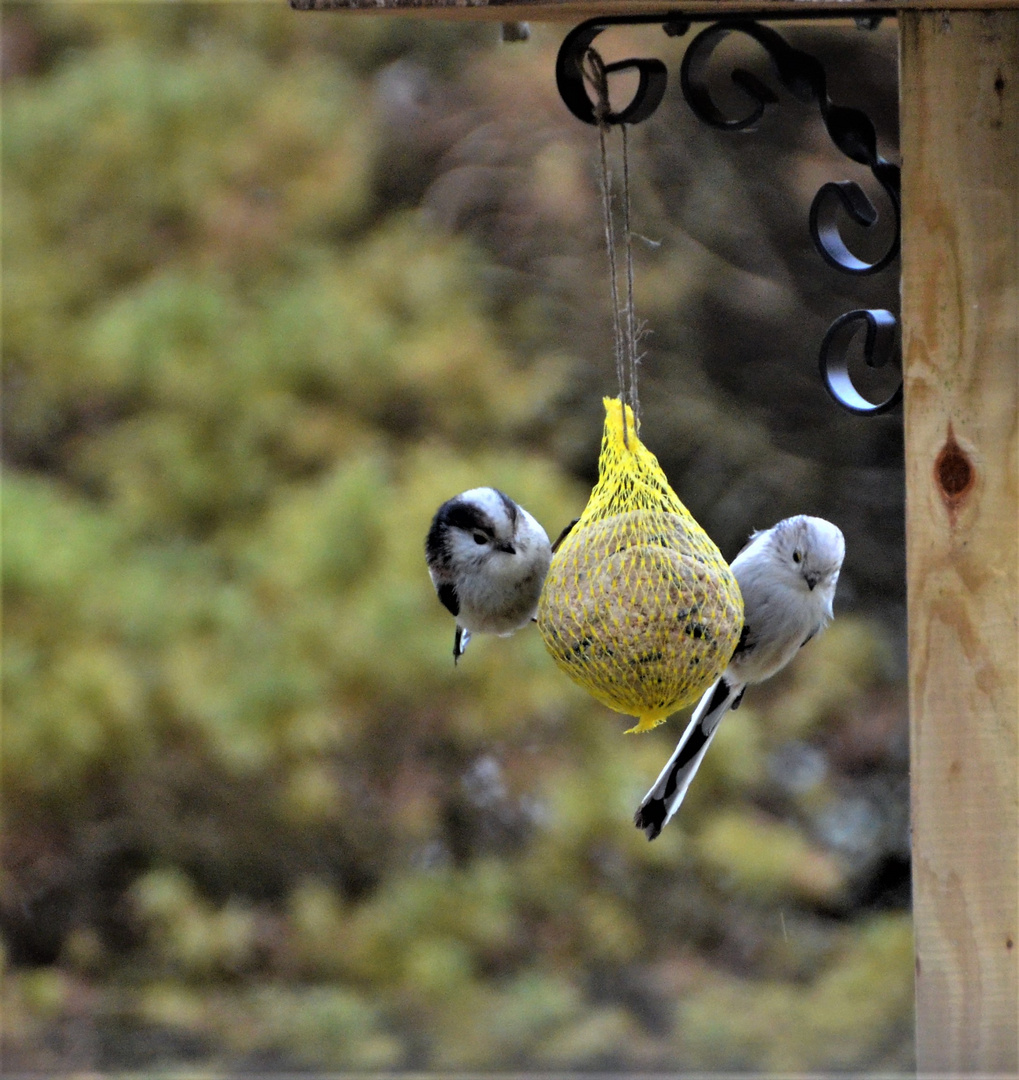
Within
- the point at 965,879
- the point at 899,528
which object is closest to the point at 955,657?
the point at 965,879

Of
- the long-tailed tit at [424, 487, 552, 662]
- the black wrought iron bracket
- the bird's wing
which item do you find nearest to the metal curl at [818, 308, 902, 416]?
the black wrought iron bracket

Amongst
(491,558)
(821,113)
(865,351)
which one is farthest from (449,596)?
(821,113)

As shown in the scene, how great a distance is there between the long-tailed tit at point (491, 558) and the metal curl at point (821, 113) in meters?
0.56

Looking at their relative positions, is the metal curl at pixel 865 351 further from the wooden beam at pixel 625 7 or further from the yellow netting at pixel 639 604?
the wooden beam at pixel 625 7

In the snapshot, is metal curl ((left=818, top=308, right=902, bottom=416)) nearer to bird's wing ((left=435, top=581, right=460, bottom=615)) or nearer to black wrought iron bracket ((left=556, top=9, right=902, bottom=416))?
black wrought iron bracket ((left=556, top=9, right=902, bottom=416))

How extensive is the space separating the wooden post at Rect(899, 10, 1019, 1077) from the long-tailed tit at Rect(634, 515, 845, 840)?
242mm

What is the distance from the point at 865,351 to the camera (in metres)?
1.74

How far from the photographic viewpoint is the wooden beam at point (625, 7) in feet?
5.20

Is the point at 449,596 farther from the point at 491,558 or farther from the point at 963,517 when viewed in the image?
the point at 963,517

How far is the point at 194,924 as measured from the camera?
182 inches

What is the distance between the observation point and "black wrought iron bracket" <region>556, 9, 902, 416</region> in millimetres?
1740

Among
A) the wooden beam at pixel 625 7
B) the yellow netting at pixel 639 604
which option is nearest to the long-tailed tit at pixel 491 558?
the yellow netting at pixel 639 604

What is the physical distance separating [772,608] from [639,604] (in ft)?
1.32

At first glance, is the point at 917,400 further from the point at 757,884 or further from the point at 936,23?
the point at 757,884
